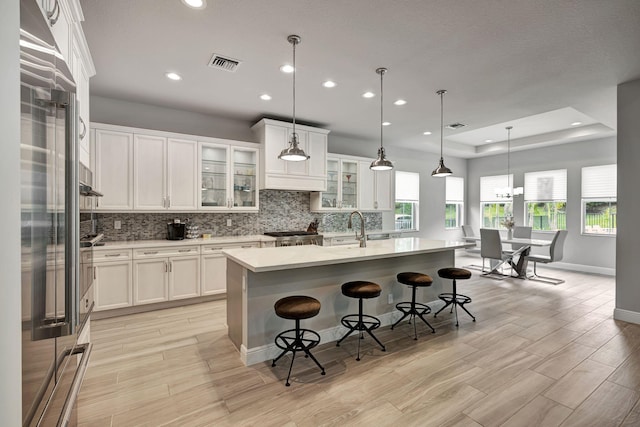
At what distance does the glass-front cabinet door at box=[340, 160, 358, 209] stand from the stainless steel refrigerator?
5047 millimetres

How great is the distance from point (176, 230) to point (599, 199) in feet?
26.5

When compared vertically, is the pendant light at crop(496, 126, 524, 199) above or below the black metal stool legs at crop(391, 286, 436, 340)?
above

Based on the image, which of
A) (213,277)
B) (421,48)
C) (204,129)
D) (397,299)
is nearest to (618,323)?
(397,299)

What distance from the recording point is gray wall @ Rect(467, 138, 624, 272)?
6258 mm

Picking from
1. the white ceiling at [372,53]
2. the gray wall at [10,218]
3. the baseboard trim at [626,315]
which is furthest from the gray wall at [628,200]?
the gray wall at [10,218]

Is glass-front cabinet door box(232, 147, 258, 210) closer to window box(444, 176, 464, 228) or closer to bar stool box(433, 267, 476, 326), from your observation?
bar stool box(433, 267, 476, 326)

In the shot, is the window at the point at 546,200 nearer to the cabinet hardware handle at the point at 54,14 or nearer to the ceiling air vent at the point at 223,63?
the ceiling air vent at the point at 223,63

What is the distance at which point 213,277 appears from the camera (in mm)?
4379

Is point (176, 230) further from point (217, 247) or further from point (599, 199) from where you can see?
point (599, 199)

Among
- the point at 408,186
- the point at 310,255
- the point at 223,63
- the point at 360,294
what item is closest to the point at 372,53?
the point at 223,63

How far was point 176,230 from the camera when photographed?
439cm

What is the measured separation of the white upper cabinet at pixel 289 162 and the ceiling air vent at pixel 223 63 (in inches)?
60.4

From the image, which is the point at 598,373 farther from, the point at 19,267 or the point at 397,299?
the point at 19,267

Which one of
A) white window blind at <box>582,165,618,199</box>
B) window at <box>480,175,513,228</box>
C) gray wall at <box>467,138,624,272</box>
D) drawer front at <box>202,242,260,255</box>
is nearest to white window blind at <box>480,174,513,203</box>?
window at <box>480,175,513,228</box>
